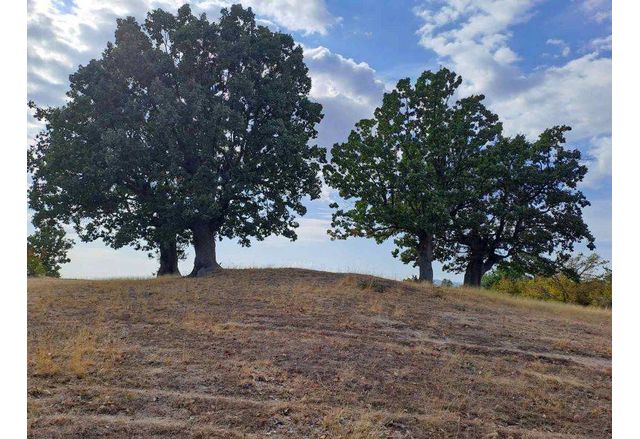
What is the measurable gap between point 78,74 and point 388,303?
21944 millimetres

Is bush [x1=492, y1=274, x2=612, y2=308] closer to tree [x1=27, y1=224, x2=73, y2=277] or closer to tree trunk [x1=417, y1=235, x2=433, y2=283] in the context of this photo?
tree trunk [x1=417, y1=235, x2=433, y2=283]

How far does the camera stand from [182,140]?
82.6 ft

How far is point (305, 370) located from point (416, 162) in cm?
2084

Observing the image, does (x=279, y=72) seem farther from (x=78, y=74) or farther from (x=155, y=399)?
(x=155, y=399)

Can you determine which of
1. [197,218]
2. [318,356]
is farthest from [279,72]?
[318,356]

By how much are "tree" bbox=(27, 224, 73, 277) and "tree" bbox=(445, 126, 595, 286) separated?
37.4 m

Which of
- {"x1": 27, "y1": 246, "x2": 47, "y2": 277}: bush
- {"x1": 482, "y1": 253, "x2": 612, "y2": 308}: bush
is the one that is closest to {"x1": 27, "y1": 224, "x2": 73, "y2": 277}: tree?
{"x1": 27, "y1": 246, "x2": 47, "y2": 277}: bush

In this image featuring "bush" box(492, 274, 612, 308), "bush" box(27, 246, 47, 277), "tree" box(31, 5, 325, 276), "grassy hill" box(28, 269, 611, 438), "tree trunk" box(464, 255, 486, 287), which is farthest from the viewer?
"bush" box(27, 246, 47, 277)

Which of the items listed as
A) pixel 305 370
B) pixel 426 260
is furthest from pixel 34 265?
pixel 305 370

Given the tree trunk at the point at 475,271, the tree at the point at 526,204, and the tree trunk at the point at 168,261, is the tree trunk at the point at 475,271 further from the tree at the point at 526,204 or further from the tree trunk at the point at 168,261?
the tree trunk at the point at 168,261

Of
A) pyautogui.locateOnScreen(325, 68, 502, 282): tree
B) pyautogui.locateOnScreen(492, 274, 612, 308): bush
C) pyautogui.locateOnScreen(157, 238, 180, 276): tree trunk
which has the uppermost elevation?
pyautogui.locateOnScreen(325, 68, 502, 282): tree

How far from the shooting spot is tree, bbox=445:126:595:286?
30.5m

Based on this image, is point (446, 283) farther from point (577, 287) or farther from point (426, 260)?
point (577, 287)

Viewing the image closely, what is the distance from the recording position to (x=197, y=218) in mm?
25609
